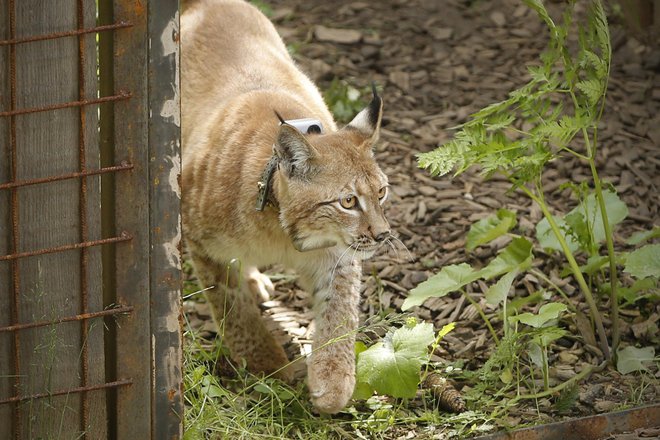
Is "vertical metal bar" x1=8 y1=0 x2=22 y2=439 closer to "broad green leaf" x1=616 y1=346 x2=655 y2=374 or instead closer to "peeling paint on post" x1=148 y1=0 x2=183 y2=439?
"peeling paint on post" x1=148 y1=0 x2=183 y2=439

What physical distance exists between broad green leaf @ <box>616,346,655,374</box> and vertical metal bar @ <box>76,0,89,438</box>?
8.95ft

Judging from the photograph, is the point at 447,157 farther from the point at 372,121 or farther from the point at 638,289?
the point at 638,289

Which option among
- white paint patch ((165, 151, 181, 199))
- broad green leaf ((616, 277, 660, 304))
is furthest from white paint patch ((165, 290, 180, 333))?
broad green leaf ((616, 277, 660, 304))

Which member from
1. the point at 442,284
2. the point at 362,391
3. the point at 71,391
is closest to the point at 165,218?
the point at 71,391

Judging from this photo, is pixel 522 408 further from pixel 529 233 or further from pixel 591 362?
pixel 529 233

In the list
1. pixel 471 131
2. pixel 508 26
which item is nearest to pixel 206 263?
pixel 471 131

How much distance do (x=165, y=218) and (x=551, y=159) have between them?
6.81 feet

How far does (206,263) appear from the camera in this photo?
5.56 m

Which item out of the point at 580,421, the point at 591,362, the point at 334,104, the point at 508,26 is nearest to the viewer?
the point at 580,421

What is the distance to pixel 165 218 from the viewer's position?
158 inches

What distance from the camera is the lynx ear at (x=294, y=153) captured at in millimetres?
4839

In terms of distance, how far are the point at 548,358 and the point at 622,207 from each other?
0.91m

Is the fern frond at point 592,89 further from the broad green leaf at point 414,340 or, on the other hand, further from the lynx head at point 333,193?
the broad green leaf at point 414,340

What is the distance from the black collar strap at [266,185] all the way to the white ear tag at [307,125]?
206mm
